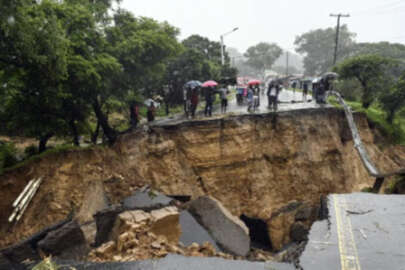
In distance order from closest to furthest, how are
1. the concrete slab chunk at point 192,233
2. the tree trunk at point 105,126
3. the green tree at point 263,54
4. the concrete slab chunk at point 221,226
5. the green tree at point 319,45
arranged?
the concrete slab chunk at point 192,233 < the concrete slab chunk at point 221,226 < the tree trunk at point 105,126 < the green tree at point 319,45 < the green tree at point 263,54

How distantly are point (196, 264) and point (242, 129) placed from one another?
10633 millimetres

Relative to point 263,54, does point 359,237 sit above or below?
below

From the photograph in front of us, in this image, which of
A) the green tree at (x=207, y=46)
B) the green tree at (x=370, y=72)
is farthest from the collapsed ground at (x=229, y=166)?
the green tree at (x=207, y=46)

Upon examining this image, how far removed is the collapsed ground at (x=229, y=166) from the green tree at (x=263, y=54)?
181 feet

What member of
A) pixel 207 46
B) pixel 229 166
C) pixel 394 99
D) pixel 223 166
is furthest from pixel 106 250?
pixel 207 46

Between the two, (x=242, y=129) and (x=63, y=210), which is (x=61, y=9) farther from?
(x=242, y=129)

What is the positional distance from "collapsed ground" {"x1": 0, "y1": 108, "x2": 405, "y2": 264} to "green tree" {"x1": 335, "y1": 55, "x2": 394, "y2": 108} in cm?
346

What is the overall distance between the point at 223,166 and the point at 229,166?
367 millimetres

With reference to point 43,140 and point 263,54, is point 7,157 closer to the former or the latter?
point 43,140

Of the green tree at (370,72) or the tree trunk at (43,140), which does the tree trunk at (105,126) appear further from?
the green tree at (370,72)

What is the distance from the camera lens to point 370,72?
1855cm

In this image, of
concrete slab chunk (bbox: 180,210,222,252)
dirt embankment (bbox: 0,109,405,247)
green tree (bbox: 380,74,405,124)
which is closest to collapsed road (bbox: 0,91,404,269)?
dirt embankment (bbox: 0,109,405,247)

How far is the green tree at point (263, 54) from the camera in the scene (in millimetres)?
68750

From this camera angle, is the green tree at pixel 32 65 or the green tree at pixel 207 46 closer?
the green tree at pixel 32 65
